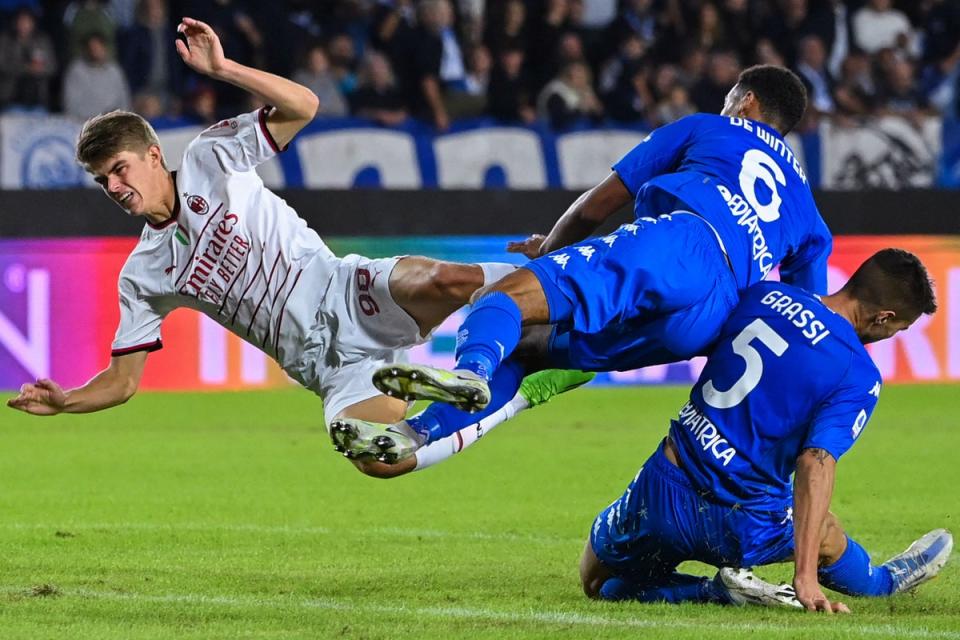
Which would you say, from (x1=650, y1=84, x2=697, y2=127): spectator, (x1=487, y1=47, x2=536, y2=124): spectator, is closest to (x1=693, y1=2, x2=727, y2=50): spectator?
(x1=650, y1=84, x2=697, y2=127): spectator

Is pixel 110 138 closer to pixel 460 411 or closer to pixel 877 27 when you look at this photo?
pixel 460 411

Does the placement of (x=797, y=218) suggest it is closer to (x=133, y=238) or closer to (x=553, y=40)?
(x=133, y=238)

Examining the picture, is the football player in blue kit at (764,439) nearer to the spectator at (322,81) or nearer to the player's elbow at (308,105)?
the player's elbow at (308,105)

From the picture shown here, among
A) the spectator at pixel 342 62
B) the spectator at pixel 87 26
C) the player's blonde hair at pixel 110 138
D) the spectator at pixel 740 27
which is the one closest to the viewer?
the player's blonde hair at pixel 110 138

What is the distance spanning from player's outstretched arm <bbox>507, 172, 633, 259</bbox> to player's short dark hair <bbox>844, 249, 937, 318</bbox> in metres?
0.99

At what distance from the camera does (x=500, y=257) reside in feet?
43.8

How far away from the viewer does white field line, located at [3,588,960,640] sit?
500cm

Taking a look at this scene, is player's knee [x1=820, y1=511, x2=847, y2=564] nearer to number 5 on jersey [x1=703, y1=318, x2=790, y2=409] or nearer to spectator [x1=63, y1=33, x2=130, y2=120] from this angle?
number 5 on jersey [x1=703, y1=318, x2=790, y2=409]

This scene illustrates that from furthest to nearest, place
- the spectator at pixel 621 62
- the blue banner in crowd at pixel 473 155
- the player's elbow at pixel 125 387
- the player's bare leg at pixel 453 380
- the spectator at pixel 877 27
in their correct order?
the spectator at pixel 877 27
the spectator at pixel 621 62
the blue banner in crowd at pixel 473 155
the player's elbow at pixel 125 387
the player's bare leg at pixel 453 380

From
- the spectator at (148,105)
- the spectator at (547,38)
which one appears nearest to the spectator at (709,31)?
the spectator at (547,38)

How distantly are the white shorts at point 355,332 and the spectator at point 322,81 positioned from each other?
27.9 feet

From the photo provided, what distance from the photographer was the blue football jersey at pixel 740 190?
570 centimetres

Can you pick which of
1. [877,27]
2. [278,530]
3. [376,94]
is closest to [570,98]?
[376,94]

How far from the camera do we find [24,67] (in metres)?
14.3
